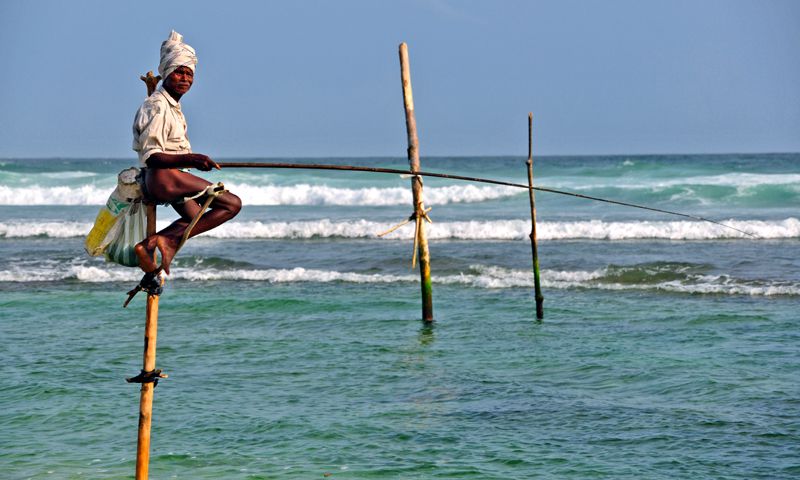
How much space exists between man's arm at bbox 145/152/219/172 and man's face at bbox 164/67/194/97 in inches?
12.6

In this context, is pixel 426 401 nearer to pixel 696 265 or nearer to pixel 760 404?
pixel 760 404

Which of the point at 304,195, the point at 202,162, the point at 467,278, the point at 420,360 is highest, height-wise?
the point at 304,195

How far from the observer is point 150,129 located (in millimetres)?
3938

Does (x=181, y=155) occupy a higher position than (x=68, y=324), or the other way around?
(x=181, y=155)

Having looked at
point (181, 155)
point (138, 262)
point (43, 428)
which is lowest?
point (43, 428)

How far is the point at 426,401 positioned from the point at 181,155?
395 cm

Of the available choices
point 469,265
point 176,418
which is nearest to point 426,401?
point 176,418

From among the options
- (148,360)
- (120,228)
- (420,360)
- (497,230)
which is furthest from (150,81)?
(497,230)

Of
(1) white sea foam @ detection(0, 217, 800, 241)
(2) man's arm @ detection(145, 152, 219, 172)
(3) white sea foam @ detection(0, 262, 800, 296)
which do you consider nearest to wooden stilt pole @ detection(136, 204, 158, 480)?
(2) man's arm @ detection(145, 152, 219, 172)

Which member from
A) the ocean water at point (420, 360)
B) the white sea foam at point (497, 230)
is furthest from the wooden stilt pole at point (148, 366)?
the white sea foam at point (497, 230)

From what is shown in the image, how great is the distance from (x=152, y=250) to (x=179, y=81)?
72 cm

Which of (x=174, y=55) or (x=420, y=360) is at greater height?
(x=174, y=55)

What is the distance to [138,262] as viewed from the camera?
4.16 m

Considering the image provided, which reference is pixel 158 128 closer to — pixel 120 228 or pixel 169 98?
pixel 169 98
